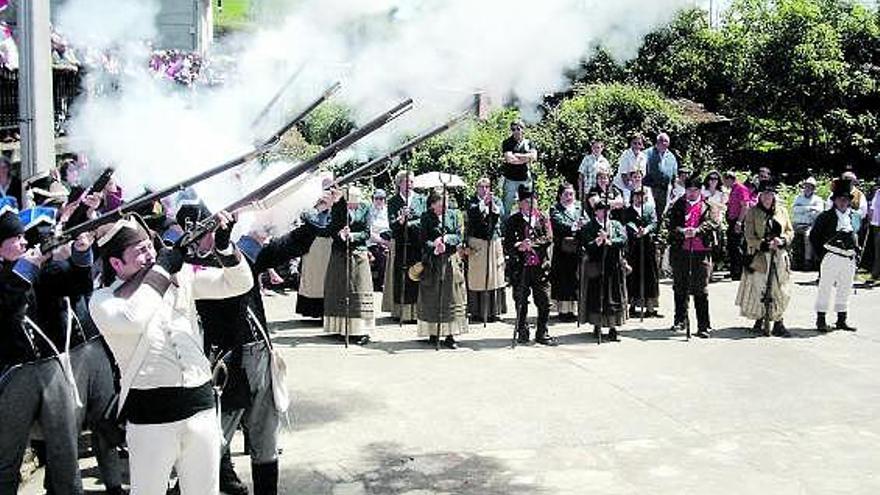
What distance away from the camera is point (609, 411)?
9.07 m

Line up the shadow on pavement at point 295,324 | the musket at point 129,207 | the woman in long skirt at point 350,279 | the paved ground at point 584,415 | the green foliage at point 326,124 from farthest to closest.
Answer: the green foliage at point 326,124, the shadow on pavement at point 295,324, the woman in long skirt at point 350,279, the paved ground at point 584,415, the musket at point 129,207

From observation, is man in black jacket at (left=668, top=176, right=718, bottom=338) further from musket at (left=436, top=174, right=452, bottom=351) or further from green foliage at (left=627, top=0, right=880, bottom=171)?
green foliage at (left=627, top=0, right=880, bottom=171)

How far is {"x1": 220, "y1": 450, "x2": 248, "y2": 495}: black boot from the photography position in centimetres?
705

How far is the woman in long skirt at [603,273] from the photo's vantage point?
11945 mm

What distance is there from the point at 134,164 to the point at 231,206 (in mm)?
2587

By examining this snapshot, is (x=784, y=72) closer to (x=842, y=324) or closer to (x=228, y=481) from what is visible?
(x=842, y=324)

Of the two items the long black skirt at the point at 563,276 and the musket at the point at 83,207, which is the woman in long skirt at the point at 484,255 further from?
the musket at the point at 83,207

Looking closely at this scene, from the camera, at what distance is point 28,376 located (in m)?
5.96

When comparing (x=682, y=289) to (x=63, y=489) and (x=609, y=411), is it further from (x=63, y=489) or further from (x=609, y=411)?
(x=63, y=489)

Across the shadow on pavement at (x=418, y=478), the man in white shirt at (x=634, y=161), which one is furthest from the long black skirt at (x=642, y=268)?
the shadow on pavement at (x=418, y=478)

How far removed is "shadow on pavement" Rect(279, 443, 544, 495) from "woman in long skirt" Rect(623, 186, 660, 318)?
5603 mm

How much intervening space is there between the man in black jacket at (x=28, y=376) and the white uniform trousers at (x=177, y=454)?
0.95m

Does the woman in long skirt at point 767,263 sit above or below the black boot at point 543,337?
above

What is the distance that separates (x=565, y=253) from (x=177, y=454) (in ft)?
26.3
